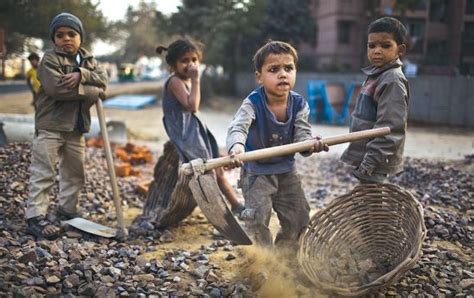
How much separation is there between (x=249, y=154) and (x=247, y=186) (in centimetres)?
62

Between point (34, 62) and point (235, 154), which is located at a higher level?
point (34, 62)

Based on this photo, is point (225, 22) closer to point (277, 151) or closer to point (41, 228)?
point (41, 228)

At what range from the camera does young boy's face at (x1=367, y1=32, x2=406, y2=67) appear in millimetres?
3098

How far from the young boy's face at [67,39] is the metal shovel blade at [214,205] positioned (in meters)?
1.92

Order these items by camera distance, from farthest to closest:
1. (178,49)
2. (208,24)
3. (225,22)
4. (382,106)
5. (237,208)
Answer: (208,24)
(225,22)
(237,208)
(178,49)
(382,106)

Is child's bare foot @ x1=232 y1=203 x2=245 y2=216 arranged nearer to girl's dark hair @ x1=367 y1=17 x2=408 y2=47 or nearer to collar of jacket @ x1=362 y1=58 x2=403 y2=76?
collar of jacket @ x1=362 y1=58 x2=403 y2=76

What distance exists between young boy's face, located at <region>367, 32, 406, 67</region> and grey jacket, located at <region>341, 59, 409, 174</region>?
0.05 meters

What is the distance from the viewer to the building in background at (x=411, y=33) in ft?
53.5

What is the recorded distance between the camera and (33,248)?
302 centimetres

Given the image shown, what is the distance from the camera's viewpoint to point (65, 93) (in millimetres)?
3576

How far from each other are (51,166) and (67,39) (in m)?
1.07

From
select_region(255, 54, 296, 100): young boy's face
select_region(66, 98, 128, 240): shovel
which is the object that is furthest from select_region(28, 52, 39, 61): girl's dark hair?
select_region(255, 54, 296, 100): young boy's face

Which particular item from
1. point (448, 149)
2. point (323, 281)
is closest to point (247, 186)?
point (323, 281)

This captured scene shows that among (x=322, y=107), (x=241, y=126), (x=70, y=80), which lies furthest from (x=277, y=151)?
(x=322, y=107)
